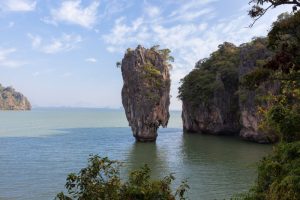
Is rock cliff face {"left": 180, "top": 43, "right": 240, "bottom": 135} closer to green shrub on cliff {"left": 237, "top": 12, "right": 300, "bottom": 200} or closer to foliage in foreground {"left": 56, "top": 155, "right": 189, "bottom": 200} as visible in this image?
green shrub on cliff {"left": 237, "top": 12, "right": 300, "bottom": 200}

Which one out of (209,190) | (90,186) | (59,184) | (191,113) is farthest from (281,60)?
(191,113)

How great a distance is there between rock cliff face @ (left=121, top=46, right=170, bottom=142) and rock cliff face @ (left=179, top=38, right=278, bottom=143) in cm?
1251

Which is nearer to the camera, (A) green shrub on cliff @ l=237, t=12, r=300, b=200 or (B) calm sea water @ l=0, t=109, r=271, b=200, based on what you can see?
(A) green shrub on cliff @ l=237, t=12, r=300, b=200

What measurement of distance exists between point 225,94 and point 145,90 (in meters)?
18.4

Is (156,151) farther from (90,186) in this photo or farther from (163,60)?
(90,186)

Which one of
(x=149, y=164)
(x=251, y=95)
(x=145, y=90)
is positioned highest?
(x=145, y=90)

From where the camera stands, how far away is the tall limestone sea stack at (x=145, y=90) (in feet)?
190

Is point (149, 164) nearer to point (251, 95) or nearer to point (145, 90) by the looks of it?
point (145, 90)

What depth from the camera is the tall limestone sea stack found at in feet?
190

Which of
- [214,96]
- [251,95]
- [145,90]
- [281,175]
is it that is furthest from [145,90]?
[281,175]

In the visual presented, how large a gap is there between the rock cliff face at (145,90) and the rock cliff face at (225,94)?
1251cm

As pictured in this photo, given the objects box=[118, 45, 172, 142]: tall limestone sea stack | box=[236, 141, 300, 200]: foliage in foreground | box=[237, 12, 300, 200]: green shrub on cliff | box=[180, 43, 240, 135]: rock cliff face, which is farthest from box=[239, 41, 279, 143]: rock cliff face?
box=[236, 141, 300, 200]: foliage in foreground

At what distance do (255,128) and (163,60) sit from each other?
731 inches

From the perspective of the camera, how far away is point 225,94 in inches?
2692
